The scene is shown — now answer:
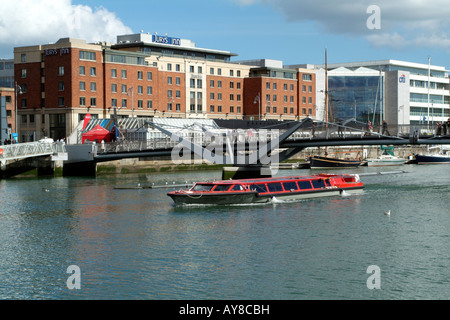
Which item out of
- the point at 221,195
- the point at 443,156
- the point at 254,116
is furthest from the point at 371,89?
the point at 221,195

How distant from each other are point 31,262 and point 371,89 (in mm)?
149064

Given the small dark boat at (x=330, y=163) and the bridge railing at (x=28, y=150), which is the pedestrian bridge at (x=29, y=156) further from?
the small dark boat at (x=330, y=163)

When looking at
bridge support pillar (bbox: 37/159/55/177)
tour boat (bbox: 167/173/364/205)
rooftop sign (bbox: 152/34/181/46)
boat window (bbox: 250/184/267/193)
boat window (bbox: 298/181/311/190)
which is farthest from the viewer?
rooftop sign (bbox: 152/34/181/46)

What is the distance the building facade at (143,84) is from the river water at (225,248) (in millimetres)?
50037

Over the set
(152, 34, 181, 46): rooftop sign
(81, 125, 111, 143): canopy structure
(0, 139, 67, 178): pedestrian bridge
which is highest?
(152, 34, 181, 46): rooftop sign

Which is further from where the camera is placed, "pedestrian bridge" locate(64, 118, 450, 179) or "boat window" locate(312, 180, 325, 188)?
"pedestrian bridge" locate(64, 118, 450, 179)

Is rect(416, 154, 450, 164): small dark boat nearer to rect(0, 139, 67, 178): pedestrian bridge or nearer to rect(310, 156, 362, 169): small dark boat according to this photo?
rect(310, 156, 362, 169): small dark boat

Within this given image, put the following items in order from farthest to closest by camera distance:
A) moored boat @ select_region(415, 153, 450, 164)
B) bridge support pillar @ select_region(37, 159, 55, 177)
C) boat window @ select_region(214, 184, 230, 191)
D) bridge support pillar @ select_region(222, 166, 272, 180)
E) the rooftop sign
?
the rooftop sign, moored boat @ select_region(415, 153, 450, 164), bridge support pillar @ select_region(37, 159, 55, 177), bridge support pillar @ select_region(222, 166, 272, 180), boat window @ select_region(214, 184, 230, 191)

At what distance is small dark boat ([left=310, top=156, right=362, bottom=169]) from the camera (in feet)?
320

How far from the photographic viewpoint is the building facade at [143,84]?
104 m

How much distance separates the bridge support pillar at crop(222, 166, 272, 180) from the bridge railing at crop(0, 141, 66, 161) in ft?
69.6

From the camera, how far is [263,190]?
53.0m

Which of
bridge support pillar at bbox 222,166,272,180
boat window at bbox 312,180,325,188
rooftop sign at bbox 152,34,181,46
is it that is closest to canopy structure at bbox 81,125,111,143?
bridge support pillar at bbox 222,166,272,180

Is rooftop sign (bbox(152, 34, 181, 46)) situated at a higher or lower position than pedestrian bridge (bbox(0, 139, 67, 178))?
higher
